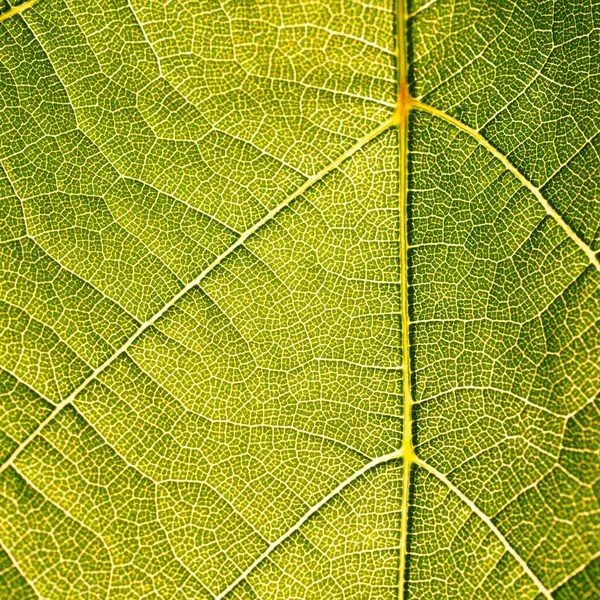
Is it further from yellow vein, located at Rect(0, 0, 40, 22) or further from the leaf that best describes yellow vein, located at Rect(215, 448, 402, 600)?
yellow vein, located at Rect(0, 0, 40, 22)

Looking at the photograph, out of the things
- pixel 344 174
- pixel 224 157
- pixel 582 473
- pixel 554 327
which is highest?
pixel 224 157

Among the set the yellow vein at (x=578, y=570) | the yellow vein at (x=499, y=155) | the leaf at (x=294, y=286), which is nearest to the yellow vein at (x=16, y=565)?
the leaf at (x=294, y=286)

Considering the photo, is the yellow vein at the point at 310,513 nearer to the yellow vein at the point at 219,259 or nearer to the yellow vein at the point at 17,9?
the yellow vein at the point at 219,259

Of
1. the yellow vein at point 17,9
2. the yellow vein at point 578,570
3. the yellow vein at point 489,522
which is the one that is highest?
the yellow vein at point 17,9

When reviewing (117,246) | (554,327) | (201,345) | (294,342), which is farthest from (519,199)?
(117,246)

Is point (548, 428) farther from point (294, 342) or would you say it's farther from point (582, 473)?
point (294, 342)

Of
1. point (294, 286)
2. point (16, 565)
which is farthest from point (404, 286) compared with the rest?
point (16, 565)

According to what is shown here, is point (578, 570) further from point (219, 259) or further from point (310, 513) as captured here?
point (219, 259)
